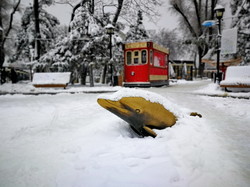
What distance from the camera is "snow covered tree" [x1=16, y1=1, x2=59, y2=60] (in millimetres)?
19356

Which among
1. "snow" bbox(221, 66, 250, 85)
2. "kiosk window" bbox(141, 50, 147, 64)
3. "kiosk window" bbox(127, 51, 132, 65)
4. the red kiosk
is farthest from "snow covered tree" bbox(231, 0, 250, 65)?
"kiosk window" bbox(127, 51, 132, 65)

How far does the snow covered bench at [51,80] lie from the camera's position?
10.9 metres

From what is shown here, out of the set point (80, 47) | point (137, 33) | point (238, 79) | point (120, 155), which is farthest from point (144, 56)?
point (137, 33)

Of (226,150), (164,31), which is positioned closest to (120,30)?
(226,150)

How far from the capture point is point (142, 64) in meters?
12.3

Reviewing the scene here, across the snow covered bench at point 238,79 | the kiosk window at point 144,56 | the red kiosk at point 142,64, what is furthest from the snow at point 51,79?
the snow covered bench at point 238,79

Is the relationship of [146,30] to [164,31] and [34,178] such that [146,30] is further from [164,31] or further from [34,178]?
[34,178]

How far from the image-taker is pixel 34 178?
178 centimetres

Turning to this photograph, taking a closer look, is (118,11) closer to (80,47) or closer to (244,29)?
(80,47)

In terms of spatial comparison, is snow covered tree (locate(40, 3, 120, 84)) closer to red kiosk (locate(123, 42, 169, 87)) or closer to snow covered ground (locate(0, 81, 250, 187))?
red kiosk (locate(123, 42, 169, 87))

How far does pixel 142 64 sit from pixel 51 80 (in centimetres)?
599

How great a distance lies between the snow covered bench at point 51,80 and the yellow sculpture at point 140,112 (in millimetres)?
8992

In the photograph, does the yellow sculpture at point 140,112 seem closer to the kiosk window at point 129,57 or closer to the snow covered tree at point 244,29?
the kiosk window at point 129,57

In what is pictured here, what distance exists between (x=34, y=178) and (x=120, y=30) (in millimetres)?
16613
